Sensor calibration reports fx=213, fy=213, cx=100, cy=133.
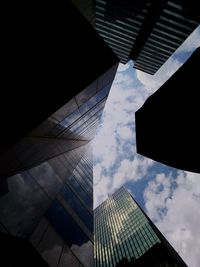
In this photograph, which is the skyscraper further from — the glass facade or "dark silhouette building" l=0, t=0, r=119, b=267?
"dark silhouette building" l=0, t=0, r=119, b=267

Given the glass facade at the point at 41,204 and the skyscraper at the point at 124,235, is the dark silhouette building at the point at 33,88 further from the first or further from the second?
the skyscraper at the point at 124,235

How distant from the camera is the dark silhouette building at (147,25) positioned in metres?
29.5

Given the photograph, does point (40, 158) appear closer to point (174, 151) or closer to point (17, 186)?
point (17, 186)

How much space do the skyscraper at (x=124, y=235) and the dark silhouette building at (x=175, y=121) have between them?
2481 inches

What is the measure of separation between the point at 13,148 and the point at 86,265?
22.3 ft

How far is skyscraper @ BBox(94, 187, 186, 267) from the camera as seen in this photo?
289 feet

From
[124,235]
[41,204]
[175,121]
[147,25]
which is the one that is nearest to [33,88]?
[175,121]

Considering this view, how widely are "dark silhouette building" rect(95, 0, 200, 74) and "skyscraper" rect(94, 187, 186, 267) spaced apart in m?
52.8

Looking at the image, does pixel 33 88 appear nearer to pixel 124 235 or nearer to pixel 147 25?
pixel 147 25

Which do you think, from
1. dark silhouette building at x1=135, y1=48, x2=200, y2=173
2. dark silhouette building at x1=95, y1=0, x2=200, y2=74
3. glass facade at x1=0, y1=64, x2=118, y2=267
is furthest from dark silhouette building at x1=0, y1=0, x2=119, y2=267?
dark silhouette building at x1=95, y1=0, x2=200, y2=74

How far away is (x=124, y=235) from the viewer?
10981 centimetres

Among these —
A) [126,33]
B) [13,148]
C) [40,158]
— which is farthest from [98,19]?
[13,148]

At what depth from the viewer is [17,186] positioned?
278 inches

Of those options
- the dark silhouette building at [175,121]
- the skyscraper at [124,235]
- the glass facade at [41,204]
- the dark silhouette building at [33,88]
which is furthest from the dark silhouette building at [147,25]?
the skyscraper at [124,235]
